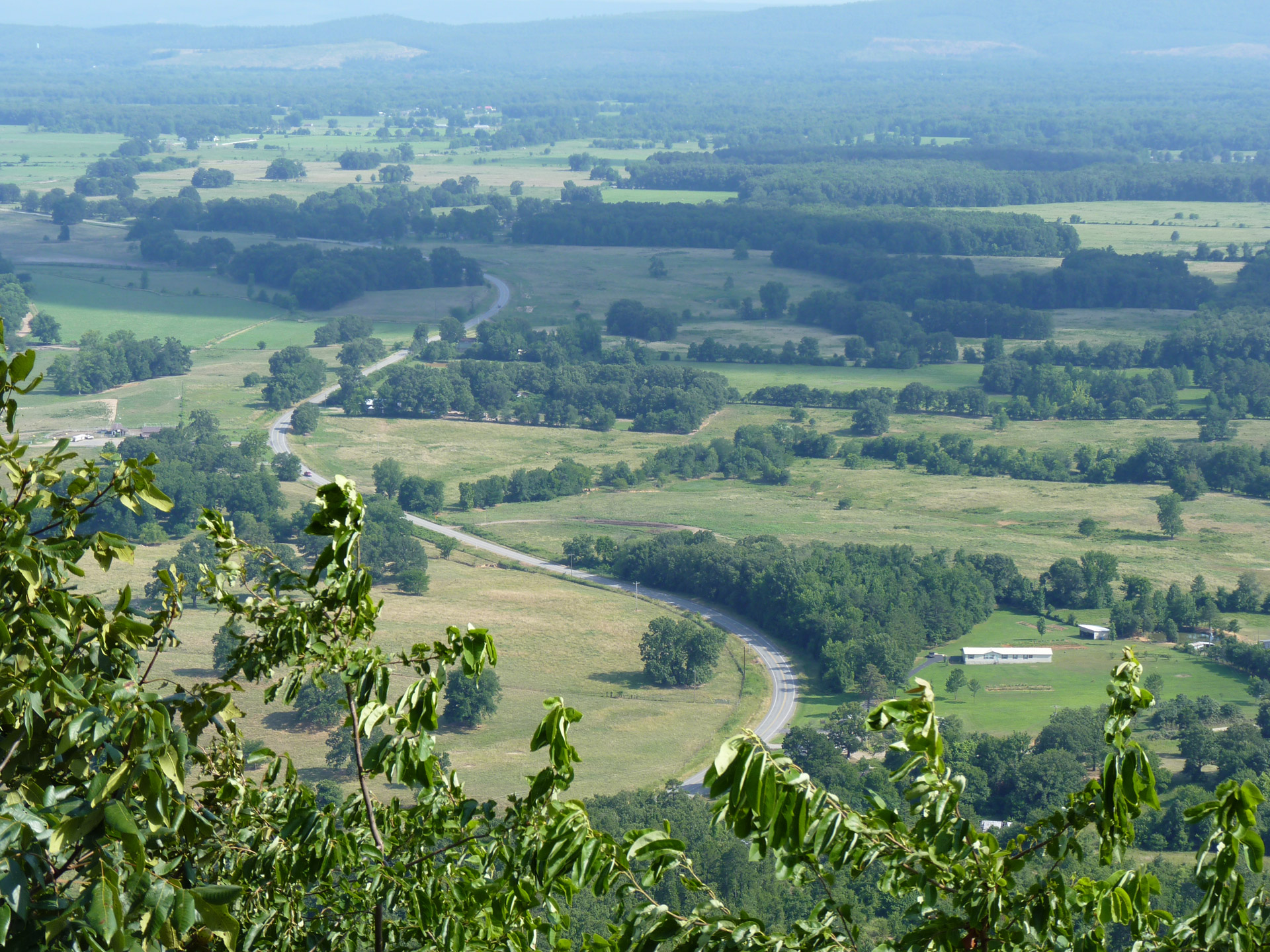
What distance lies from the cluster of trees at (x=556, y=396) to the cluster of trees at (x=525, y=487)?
15.8m

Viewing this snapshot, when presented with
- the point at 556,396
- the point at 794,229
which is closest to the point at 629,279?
the point at 794,229

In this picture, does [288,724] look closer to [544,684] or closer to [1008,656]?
[544,684]

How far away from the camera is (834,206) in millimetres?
192875

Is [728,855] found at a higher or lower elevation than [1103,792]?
lower

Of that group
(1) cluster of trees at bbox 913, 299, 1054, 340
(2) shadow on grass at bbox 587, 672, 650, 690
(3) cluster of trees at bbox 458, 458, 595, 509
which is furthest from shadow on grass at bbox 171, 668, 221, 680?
(1) cluster of trees at bbox 913, 299, 1054, 340

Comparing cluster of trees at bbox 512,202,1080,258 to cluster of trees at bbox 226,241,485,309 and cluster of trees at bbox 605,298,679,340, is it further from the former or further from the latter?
cluster of trees at bbox 605,298,679,340

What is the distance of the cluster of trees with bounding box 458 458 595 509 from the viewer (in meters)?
80.4

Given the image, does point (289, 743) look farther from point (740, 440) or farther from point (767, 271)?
point (767, 271)

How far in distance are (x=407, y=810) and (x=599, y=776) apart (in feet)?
113

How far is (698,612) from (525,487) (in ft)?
75.4

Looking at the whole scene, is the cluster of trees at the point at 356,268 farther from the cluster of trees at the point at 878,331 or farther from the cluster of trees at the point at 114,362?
the cluster of trees at the point at 878,331

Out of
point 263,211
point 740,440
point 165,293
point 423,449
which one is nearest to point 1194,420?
point 740,440

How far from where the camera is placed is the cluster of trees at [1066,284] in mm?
140625

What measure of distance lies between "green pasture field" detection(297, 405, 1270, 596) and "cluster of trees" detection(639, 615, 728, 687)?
16.8 meters
